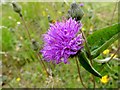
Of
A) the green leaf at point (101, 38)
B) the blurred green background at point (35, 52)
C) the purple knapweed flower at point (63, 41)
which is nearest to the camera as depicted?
the purple knapweed flower at point (63, 41)

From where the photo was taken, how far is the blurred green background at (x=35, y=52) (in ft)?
7.34

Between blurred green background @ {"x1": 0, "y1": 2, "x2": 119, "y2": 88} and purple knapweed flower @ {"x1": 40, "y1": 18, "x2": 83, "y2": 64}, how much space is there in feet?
2.53

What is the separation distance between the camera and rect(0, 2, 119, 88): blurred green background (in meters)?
2.24

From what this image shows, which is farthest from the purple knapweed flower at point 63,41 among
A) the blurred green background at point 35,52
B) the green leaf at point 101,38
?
the blurred green background at point 35,52

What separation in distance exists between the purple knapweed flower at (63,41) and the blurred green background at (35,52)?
30.3 inches

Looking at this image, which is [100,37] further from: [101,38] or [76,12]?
[76,12]

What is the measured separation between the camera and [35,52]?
192cm

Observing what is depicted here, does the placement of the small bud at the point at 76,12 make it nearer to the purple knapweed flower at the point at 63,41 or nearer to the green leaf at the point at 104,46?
the purple knapweed flower at the point at 63,41

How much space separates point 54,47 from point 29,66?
1647 millimetres

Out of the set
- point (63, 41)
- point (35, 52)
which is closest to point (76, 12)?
point (63, 41)

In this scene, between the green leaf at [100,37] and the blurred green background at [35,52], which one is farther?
the blurred green background at [35,52]

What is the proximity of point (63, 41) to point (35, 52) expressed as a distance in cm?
85

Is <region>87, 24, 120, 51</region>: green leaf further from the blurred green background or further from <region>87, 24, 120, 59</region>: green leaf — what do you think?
the blurred green background

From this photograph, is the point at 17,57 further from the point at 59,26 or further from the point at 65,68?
the point at 59,26
